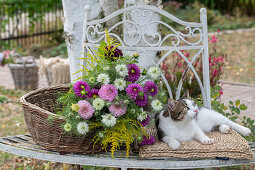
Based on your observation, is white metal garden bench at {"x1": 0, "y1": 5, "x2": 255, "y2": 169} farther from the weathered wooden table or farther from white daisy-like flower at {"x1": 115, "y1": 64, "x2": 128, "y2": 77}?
white daisy-like flower at {"x1": 115, "y1": 64, "x2": 128, "y2": 77}

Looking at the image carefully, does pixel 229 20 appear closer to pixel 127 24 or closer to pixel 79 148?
pixel 127 24

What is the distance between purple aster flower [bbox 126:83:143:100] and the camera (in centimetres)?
218

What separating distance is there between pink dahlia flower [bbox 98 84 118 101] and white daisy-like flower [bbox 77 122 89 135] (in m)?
0.19

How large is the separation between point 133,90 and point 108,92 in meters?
0.15

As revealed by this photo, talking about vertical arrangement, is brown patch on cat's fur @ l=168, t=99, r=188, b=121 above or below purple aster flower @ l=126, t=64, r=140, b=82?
below

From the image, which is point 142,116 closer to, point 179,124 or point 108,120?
point 108,120

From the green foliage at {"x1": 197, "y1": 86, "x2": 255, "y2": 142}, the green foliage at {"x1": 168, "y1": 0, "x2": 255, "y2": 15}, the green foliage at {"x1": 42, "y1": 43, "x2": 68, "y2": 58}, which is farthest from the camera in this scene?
the green foliage at {"x1": 168, "y1": 0, "x2": 255, "y2": 15}

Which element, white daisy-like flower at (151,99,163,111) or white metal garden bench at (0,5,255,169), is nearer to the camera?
white daisy-like flower at (151,99,163,111)

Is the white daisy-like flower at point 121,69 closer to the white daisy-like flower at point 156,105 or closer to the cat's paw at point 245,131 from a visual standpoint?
the white daisy-like flower at point 156,105

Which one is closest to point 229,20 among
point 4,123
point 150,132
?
point 4,123

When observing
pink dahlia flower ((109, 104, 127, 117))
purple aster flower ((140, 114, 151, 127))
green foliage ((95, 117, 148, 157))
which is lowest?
green foliage ((95, 117, 148, 157))

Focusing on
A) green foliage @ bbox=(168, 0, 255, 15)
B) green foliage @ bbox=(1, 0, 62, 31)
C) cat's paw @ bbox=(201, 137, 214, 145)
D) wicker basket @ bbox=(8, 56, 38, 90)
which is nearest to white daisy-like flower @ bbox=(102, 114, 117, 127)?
cat's paw @ bbox=(201, 137, 214, 145)

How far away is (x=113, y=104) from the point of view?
216 cm

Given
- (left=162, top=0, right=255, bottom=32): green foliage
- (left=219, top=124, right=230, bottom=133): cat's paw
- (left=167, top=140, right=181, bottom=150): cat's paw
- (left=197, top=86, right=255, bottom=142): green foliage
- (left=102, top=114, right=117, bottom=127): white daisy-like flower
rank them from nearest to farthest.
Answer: (left=102, top=114, right=117, bottom=127): white daisy-like flower < (left=167, top=140, right=181, bottom=150): cat's paw < (left=219, top=124, right=230, bottom=133): cat's paw < (left=197, top=86, right=255, bottom=142): green foliage < (left=162, top=0, right=255, bottom=32): green foliage
